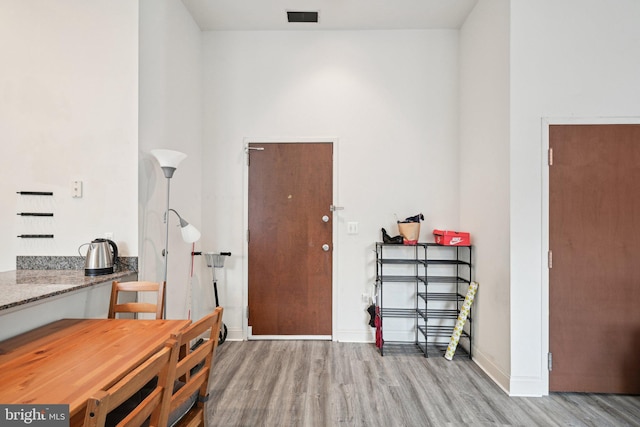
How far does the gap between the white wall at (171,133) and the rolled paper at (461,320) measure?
2423mm

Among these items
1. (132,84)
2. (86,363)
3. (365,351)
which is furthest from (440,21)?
(86,363)

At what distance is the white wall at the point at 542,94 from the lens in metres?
2.21

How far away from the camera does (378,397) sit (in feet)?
7.11

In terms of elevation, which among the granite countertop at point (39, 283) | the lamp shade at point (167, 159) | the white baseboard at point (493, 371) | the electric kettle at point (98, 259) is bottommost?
the white baseboard at point (493, 371)

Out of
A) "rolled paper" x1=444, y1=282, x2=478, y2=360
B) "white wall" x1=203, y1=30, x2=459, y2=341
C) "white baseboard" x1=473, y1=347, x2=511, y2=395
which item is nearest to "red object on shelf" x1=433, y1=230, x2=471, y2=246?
"white wall" x1=203, y1=30, x2=459, y2=341

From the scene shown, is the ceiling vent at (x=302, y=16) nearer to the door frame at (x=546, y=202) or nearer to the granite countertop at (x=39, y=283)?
the door frame at (x=546, y=202)

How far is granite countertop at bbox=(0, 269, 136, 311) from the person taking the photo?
56.8 inches

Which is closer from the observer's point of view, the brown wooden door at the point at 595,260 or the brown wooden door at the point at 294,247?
the brown wooden door at the point at 595,260

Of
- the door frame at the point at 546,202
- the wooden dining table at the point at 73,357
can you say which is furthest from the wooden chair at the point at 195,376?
the door frame at the point at 546,202

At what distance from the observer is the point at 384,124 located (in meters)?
3.14

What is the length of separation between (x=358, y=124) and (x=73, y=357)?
2.83 meters

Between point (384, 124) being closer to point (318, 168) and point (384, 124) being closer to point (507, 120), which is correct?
point (318, 168)

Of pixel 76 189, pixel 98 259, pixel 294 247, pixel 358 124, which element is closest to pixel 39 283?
pixel 98 259

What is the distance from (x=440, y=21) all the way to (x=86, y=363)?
377 cm
